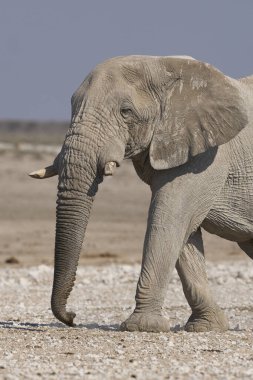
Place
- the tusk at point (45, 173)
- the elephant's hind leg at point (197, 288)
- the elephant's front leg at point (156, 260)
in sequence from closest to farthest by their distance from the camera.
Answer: the tusk at point (45, 173) → the elephant's front leg at point (156, 260) → the elephant's hind leg at point (197, 288)

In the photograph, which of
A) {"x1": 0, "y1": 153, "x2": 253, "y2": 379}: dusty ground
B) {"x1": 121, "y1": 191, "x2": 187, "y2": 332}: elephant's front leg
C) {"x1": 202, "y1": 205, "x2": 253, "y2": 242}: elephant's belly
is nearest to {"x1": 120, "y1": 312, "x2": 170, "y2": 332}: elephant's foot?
{"x1": 121, "y1": 191, "x2": 187, "y2": 332}: elephant's front leg

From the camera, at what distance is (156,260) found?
10805 millimetres

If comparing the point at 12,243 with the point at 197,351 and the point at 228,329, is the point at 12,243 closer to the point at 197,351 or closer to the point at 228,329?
the point at 228,329

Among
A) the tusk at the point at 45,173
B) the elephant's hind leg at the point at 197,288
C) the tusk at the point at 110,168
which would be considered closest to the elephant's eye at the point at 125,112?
the tusk at the point at 110,168

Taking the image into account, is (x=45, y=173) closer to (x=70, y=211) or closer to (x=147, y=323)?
(x=70, y=211)

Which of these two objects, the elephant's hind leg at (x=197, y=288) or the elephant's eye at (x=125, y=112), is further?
the elephant's hind leg at (x=197, y=288)

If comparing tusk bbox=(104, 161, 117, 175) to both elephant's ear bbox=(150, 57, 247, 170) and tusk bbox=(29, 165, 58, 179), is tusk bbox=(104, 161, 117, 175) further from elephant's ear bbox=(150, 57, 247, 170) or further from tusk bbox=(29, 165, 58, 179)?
elephant's ear bbox=(150, 57, 247, 170)

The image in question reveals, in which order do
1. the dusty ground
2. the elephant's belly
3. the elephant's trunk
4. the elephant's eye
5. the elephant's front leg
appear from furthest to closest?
1. the elephant's belly
2. the elephant's front leg
3. the elephant's eye
4. the elephant's trunk
5. the dusty ground

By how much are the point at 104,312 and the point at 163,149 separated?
3.30 metres

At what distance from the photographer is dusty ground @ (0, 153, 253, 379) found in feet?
29.4

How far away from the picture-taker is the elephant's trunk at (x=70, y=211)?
33.7 feet

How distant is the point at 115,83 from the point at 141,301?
5.52ft

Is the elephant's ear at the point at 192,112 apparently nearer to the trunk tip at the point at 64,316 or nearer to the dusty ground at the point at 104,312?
the trunk tip at the point at 64,316

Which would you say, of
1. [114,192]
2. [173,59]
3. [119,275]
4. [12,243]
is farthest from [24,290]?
[114,192]
